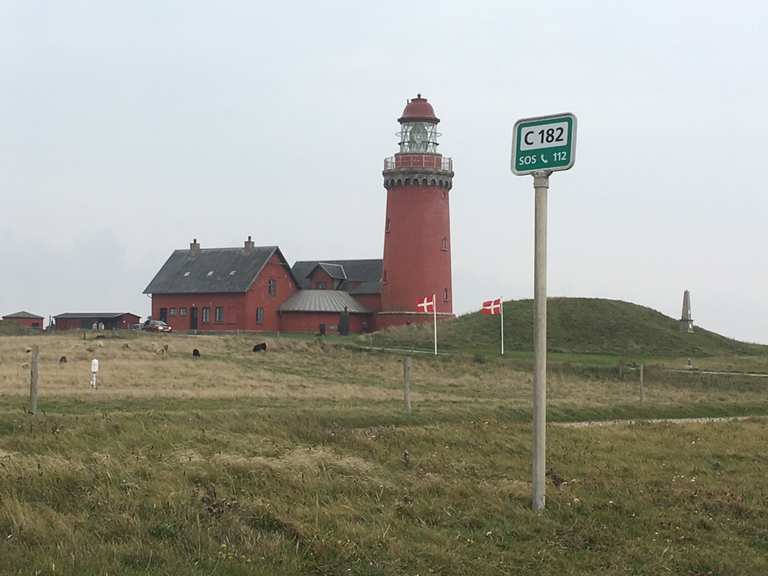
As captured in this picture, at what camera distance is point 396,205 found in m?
65.1

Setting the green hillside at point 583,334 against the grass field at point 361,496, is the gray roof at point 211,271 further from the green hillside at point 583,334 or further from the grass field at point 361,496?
the grass field at point 361,496

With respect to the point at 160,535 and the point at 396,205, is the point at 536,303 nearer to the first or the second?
the point at 160,535

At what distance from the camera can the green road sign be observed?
9445 millimetres

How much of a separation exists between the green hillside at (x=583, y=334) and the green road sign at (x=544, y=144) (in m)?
45.1

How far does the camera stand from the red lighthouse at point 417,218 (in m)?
64.6

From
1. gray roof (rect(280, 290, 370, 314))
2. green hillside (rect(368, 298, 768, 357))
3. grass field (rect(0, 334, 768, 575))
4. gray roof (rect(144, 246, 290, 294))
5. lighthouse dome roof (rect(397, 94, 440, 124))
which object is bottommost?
grass field (rect(0, 334, 768, 575))

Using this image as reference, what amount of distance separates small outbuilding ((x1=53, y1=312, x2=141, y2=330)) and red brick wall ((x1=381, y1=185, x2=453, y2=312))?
3148 centimetres

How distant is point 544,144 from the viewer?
9.66 meters

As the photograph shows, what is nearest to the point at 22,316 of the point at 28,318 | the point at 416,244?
the point at 28,318

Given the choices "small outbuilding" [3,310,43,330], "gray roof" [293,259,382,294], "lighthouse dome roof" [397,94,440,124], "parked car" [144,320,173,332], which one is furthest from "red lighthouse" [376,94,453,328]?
"small outbuilding" [3,310,43,330]

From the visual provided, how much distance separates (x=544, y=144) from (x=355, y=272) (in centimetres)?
7164

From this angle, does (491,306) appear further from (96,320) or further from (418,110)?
(96,320)

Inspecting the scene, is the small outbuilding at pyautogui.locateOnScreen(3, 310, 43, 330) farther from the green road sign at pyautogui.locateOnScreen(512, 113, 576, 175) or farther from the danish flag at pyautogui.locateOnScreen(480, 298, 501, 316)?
the green road sign at pyautogui.locateOnScreen(512, 113, 576, 175)

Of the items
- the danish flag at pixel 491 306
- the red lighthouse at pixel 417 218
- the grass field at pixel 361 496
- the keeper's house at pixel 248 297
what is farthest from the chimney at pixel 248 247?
the grass field at pixel 361 496
